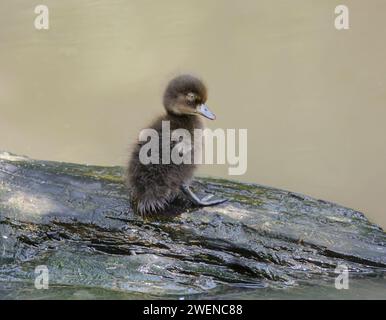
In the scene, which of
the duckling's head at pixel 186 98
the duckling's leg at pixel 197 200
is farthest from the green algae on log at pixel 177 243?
the duckling's head at pixel 186 98

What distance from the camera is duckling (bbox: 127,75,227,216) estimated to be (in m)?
2.66

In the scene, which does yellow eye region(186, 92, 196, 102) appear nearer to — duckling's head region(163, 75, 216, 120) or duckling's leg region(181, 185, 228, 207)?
duckling's head region(163, 75, 216, 120)

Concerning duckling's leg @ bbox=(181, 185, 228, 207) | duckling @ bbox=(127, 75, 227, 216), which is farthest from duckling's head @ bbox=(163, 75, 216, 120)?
duckling's leg @ bbox=(181, 185, 228, 207)

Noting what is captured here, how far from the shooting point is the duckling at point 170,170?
2.66 m

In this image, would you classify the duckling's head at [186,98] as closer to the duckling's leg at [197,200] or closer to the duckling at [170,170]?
the duckling at [170,170]

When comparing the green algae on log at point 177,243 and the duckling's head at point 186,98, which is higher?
the duckling's head at point 186,98

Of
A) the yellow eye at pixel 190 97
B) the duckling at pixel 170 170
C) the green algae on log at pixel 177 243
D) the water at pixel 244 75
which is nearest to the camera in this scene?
the green algae on log at pixel 177 243

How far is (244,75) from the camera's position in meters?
5.63

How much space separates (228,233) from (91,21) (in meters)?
5.09

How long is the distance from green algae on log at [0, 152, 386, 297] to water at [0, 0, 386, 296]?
0.97 m

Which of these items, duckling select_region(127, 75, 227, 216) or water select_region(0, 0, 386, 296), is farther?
water select_region(0, 0, 386, 296)

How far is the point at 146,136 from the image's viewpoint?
2.78 meters
